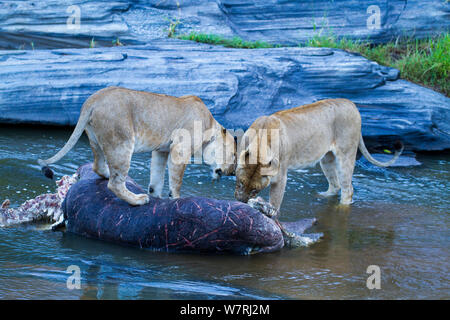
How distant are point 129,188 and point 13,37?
7724 millimetres

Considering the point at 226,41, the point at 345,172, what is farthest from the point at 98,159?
the point at 226,41

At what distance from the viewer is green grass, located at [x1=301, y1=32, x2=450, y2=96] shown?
10664mm

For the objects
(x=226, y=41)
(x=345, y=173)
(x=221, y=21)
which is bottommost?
(x=345, y=173)

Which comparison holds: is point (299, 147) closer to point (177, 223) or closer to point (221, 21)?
point (177, 223)

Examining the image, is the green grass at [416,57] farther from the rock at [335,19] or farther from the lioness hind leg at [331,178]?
the lioness hind leg at [331,178]

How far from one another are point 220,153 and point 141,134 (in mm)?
1069

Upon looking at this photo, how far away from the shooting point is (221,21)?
40.1 ft

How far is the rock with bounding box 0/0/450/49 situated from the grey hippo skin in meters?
7.03

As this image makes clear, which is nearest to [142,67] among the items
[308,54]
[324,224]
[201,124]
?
[308,54]

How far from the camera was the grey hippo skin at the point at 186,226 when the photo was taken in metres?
5.07

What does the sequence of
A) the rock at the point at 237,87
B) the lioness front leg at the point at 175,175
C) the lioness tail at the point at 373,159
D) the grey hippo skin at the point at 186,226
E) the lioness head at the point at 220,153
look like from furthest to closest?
the rock at the point at 237,87, the lioness tail at the point at 373,159, the lioness head at the point at 220,153, the lioness front leg at the point at 175,175, the grey hippo skin at the point at 186,226

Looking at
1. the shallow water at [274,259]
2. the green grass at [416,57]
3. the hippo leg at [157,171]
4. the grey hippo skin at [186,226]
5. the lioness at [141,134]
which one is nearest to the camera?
the shallow water at [274,259]

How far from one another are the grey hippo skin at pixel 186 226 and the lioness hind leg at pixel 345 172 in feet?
6.50

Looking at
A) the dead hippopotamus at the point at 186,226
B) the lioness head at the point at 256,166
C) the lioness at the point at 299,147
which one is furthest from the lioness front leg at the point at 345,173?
the dead hippopotamus at the point at 186,226
